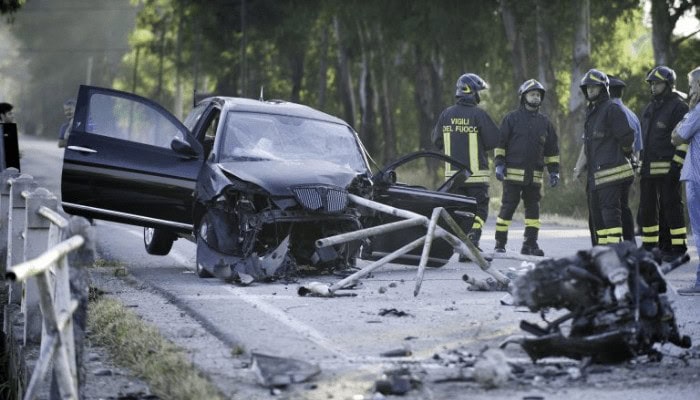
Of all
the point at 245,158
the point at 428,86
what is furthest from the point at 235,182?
the point at 428,86

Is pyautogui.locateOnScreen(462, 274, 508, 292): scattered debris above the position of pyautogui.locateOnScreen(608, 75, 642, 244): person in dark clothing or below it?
below

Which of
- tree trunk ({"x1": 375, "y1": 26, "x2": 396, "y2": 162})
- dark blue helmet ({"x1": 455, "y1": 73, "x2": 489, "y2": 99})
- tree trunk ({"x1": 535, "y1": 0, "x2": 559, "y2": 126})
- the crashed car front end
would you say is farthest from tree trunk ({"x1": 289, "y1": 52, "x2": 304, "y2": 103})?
the crashed car front end

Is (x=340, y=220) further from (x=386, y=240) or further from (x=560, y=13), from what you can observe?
(x=560, y=13)

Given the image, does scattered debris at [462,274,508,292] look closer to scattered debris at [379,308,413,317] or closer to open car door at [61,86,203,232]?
scattered debris at [379,308,413,317]

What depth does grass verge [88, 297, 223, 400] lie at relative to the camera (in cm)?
626

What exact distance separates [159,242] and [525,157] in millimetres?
4050

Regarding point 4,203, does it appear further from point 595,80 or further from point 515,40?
point 515,40

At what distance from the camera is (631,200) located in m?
24.7

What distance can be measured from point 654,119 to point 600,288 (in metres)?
6.92

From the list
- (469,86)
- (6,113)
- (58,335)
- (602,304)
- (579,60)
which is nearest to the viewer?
(58,335)

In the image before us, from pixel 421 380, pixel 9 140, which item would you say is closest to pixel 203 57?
pixel 9 140

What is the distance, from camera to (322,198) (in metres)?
11.5

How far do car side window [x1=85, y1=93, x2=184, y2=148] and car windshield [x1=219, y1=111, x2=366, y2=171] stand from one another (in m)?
0.60

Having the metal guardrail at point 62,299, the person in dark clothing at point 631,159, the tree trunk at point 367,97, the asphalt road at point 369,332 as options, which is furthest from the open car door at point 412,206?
the tree trunk at point 367,97
